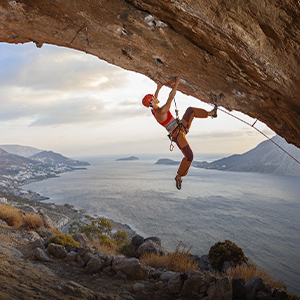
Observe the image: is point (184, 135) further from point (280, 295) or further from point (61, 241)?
point (61, 241)

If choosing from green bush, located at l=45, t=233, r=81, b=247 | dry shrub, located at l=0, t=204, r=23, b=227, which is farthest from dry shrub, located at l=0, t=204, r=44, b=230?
green bush, located at l=45, t=233, r=81, b=247

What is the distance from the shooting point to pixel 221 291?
4520 mm

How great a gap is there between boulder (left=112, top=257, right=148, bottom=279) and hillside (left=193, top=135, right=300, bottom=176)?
220ft

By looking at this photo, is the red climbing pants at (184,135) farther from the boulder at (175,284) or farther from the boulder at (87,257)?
the boulder at (87,257)

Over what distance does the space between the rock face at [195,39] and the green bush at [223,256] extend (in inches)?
422

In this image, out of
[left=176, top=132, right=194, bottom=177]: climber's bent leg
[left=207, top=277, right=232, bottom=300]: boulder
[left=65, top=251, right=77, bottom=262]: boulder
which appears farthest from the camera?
[left=65, top=251, right=77, bottom=262]: boulder

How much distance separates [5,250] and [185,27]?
7.72m

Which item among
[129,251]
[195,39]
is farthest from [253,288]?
[129,251]

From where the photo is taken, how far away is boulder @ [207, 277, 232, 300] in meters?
4.45

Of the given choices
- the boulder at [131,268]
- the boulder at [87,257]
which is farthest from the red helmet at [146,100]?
the boulder at [87,257]

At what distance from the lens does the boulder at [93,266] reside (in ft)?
19.5

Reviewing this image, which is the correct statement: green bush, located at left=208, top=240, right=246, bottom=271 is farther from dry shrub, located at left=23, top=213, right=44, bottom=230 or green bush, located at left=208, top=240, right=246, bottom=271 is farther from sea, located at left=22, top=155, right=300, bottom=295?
dry shrub, located at left=23, top=213, right=44, bottom=230

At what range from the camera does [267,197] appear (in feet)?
150

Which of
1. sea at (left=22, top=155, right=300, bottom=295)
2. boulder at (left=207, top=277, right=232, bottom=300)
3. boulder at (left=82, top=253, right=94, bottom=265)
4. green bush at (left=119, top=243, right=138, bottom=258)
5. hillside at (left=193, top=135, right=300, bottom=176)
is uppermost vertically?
hillside at (left=193, top=135, right=300, bottom=176)
